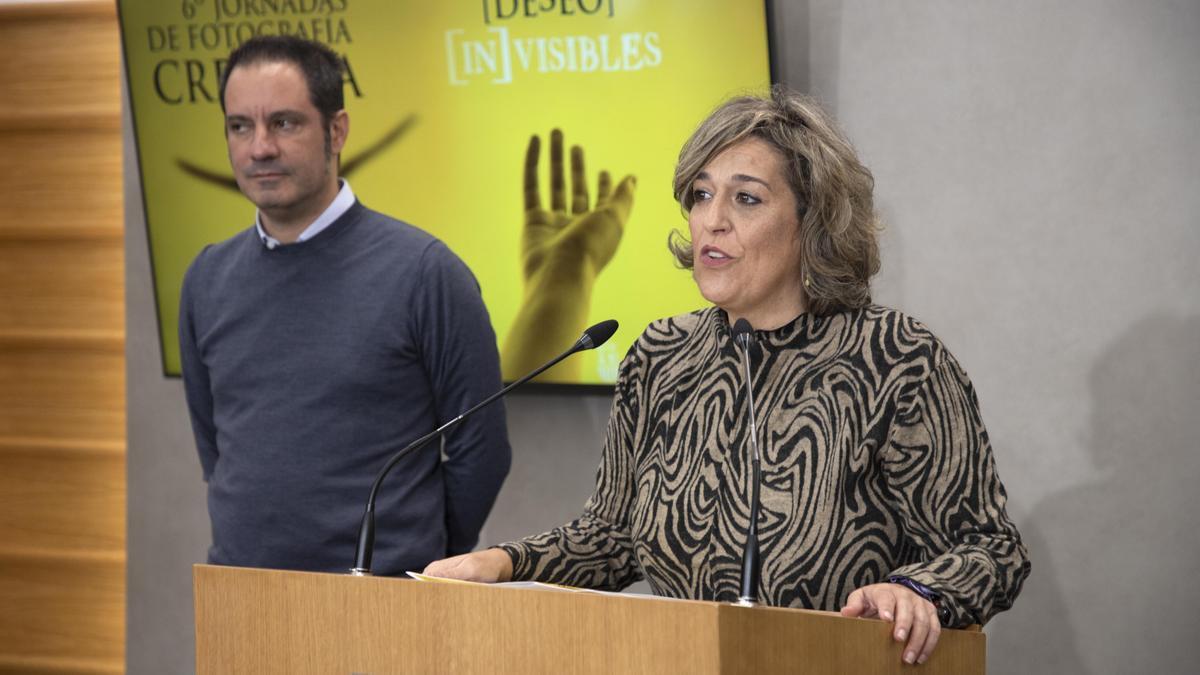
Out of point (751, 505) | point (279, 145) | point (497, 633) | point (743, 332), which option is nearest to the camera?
point (497, 633)

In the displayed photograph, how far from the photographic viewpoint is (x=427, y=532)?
2.75 metres

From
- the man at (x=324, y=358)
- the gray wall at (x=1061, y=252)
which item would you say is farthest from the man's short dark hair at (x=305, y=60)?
the gray wall at (x=1061, y=252)

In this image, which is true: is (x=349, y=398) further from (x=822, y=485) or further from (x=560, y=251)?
(x=822, y=485)

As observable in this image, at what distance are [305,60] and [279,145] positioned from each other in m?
0.21

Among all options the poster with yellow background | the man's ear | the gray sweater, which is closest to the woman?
the gray sweater

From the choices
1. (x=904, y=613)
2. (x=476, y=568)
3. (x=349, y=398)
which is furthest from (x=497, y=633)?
(x=349, y=398)

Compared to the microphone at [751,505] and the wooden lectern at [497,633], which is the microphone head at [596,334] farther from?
the wooden lectern at [497,633]

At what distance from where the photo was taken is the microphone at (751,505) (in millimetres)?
1541

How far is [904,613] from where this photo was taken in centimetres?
160

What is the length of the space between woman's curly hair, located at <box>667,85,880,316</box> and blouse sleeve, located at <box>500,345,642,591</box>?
1.08ft

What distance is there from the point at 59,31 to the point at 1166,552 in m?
3.42

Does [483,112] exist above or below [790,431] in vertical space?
above

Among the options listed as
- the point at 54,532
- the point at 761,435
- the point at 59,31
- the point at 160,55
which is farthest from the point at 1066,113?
the point at 54,532

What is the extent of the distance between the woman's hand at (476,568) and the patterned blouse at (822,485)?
3cm
